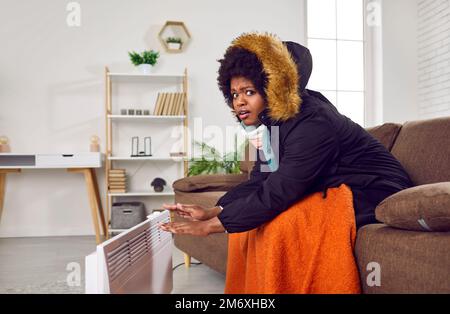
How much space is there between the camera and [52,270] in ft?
8.52

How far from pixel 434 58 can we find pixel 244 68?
149 inches

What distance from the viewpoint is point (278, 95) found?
130 cm

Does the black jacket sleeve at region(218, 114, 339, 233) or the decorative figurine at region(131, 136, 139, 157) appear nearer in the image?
the black jacket sleeve at region(218, 114, 339, 233)

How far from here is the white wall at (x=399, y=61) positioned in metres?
4.76

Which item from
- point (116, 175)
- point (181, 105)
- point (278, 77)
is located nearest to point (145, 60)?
point (181, 105)

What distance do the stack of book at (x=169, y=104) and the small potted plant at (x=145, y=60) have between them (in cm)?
27

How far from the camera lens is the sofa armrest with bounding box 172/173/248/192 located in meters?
2.58

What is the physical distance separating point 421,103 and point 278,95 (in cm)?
393

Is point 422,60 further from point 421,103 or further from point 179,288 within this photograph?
point 179,288

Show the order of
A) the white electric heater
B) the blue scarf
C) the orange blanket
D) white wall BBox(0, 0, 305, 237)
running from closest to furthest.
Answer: the white electric heater → the orange blanket → the blue scarf → white wall BBox(0, 0, 305, 237)

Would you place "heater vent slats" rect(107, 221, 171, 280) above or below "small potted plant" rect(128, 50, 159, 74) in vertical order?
below

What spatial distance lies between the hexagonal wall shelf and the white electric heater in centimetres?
288

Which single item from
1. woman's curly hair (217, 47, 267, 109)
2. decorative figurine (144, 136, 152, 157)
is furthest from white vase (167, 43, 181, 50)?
woman's curly hair (217, 47, 267, 109)

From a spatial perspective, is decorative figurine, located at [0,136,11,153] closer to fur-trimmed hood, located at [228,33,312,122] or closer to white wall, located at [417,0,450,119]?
fur-trimmed hood, located at [228,33,312,122]
